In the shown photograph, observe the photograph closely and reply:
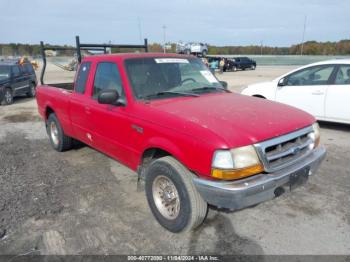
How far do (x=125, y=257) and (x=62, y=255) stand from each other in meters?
0.62

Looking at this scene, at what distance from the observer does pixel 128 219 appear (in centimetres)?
355

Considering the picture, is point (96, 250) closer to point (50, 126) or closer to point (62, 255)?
point (62, 255)

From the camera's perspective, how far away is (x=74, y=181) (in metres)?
4.68

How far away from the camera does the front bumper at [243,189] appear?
266 cm

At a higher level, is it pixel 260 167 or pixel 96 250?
pixel 260 167

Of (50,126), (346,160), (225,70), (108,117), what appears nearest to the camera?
(108,117)

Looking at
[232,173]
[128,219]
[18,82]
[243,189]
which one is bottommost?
[128,219]

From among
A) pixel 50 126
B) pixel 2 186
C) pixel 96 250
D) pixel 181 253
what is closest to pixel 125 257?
pixel 96 250

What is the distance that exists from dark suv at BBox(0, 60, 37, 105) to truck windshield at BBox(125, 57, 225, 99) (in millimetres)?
10620

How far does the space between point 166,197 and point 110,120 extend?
1296mm

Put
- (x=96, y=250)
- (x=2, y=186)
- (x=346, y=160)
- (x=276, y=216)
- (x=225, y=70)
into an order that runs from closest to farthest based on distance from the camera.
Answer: (x=96, y=250), (x=276, y=216), (x=2, y=186), (x=346, y=160), (x=225, y=70)

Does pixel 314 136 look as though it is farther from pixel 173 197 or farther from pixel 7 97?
pixel 7 97

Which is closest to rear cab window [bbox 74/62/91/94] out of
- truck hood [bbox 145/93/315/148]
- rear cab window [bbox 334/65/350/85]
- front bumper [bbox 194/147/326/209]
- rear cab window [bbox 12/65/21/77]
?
truck hood [bbox 145/93/315/148]

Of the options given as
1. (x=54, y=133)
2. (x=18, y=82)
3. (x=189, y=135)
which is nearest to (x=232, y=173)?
(x=189, y=135)
